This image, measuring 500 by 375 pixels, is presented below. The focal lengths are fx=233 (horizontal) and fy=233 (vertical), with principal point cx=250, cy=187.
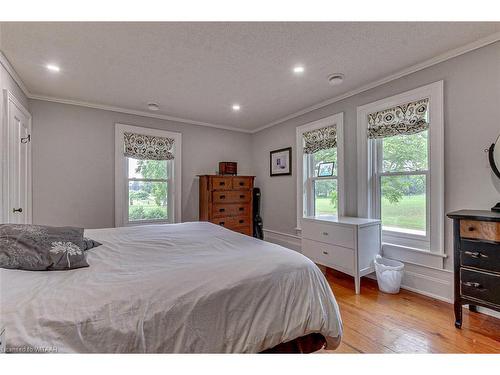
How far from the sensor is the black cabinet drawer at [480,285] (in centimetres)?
161

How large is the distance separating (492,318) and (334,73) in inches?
103

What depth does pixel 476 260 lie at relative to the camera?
169 cm

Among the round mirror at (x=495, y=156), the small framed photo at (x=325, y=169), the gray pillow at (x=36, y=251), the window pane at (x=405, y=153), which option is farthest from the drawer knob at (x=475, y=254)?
the gray pillow at (x=36, y=251)

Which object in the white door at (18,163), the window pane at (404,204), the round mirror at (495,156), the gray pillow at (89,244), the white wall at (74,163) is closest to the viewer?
the gray pillow at (89,244)

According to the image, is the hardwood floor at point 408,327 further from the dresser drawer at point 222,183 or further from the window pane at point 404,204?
the dresser drawer at point 222,183

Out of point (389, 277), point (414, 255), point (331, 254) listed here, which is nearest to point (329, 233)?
point (331, 254)

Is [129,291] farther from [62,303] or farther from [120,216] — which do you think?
[120,216]

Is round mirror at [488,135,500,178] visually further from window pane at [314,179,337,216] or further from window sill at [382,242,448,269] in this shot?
window pane at [314,179,337,216]

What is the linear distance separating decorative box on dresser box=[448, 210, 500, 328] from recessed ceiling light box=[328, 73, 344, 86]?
1.70 metres

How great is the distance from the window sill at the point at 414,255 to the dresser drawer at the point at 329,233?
1.83ft

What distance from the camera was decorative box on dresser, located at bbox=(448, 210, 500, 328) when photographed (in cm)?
161

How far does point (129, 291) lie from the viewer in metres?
0.97

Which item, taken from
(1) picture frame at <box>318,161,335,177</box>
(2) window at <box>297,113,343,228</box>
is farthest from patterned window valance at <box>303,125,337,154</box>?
(1) picture frame at <box>318,161,335,177</box>
